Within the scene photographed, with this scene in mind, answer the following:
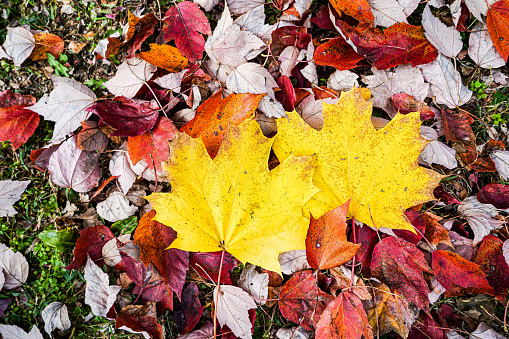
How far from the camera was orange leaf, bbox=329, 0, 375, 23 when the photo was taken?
1488 mm

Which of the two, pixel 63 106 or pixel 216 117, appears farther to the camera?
pixel 63 106

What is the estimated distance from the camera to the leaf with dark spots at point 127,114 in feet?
4.72

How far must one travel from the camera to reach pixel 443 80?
5.22 feet

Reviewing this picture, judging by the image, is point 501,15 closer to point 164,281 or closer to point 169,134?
point 169,134

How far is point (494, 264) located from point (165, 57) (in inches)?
76.5

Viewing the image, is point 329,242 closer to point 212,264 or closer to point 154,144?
point 212,264

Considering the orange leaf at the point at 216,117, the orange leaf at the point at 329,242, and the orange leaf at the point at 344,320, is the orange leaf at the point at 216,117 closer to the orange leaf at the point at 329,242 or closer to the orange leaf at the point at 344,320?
the orange leaf at the point at 329,242

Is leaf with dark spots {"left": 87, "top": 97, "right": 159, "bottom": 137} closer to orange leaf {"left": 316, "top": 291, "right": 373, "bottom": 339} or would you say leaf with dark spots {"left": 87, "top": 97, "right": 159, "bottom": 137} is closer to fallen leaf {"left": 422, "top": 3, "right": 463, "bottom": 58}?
orange leaf {"left": 316, "top": 291, "right": 373, "bottom": 339}

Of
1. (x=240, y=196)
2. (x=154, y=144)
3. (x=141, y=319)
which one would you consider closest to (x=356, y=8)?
(x=240, y=196)

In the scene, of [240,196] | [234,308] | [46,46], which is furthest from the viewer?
[46,46]

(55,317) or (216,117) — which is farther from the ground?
(216,117)

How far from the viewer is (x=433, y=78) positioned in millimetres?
1596

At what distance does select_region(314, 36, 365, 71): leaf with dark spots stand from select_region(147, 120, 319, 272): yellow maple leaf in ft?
1.84

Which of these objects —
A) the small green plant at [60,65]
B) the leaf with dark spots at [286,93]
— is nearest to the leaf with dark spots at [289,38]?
the leaf with dark spots at [286,93]
